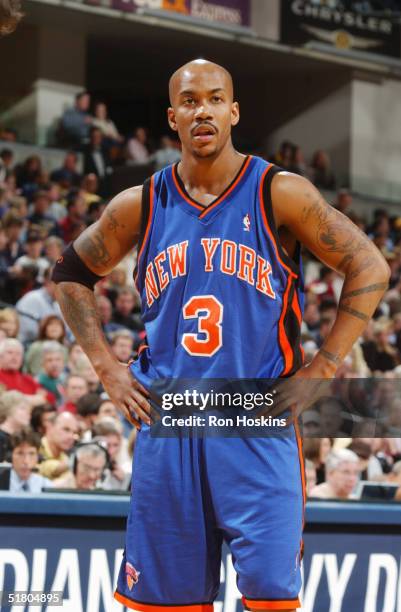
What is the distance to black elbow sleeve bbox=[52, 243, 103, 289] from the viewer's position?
3463 millimetres

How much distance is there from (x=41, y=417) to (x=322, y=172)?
39.4ft

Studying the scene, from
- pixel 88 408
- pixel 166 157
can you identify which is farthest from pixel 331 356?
pixel 166 157

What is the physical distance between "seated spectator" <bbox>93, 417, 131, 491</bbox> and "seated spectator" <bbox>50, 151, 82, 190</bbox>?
7.25 m

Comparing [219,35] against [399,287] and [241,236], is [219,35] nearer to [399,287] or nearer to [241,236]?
[399,287]

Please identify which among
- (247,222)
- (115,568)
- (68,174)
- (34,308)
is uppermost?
(68,174)

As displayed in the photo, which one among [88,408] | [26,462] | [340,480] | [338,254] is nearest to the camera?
[338,254]

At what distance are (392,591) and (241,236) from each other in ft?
7.53

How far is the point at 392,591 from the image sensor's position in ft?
15.6

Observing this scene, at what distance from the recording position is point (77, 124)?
50.6 ft

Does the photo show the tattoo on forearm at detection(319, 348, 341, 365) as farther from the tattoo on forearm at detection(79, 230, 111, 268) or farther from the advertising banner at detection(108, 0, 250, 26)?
the advertising banner at detection(108, 0, 250, 26)

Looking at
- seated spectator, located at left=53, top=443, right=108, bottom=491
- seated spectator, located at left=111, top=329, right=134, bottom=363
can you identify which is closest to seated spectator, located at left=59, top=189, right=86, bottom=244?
seated spectator, located at left=111, top=329, right=134, bottom=363

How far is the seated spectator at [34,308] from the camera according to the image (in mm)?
9352

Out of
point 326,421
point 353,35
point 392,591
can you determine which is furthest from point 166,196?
point 353,35

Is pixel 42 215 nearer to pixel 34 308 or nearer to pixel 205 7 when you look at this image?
pixel 34 308
